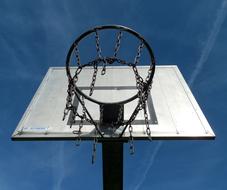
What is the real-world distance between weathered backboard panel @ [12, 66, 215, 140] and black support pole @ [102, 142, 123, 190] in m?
0.28

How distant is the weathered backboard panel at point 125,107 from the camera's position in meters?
4.00

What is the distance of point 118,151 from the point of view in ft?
13.7

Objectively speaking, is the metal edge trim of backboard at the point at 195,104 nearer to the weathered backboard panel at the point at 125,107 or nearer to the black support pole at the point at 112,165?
the weathered backboard panel at the point at 125,107

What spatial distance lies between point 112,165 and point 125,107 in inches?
29.9

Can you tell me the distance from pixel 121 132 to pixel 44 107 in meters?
1.21

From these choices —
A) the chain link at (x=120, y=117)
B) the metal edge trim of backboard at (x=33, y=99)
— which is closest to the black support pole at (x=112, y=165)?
the chain link at (x=120, y=117)

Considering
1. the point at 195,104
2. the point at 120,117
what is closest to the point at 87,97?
the point at 120,117

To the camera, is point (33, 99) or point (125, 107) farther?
point (33, 99)

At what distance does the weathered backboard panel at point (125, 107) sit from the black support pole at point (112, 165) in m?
0.28

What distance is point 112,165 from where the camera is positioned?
4.28 metres

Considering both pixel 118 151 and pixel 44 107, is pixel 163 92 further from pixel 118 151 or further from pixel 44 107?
pixel 44 107

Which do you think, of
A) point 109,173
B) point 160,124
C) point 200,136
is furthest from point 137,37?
point 109,173

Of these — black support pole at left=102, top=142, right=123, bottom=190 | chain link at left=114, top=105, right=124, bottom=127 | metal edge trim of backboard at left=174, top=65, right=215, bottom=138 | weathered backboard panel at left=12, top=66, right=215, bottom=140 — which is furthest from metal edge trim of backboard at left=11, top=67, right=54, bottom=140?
metal edge trim of backboard at left=174, top=65, right=215, bottom=138

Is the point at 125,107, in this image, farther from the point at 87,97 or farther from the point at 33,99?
the point at 33,99
